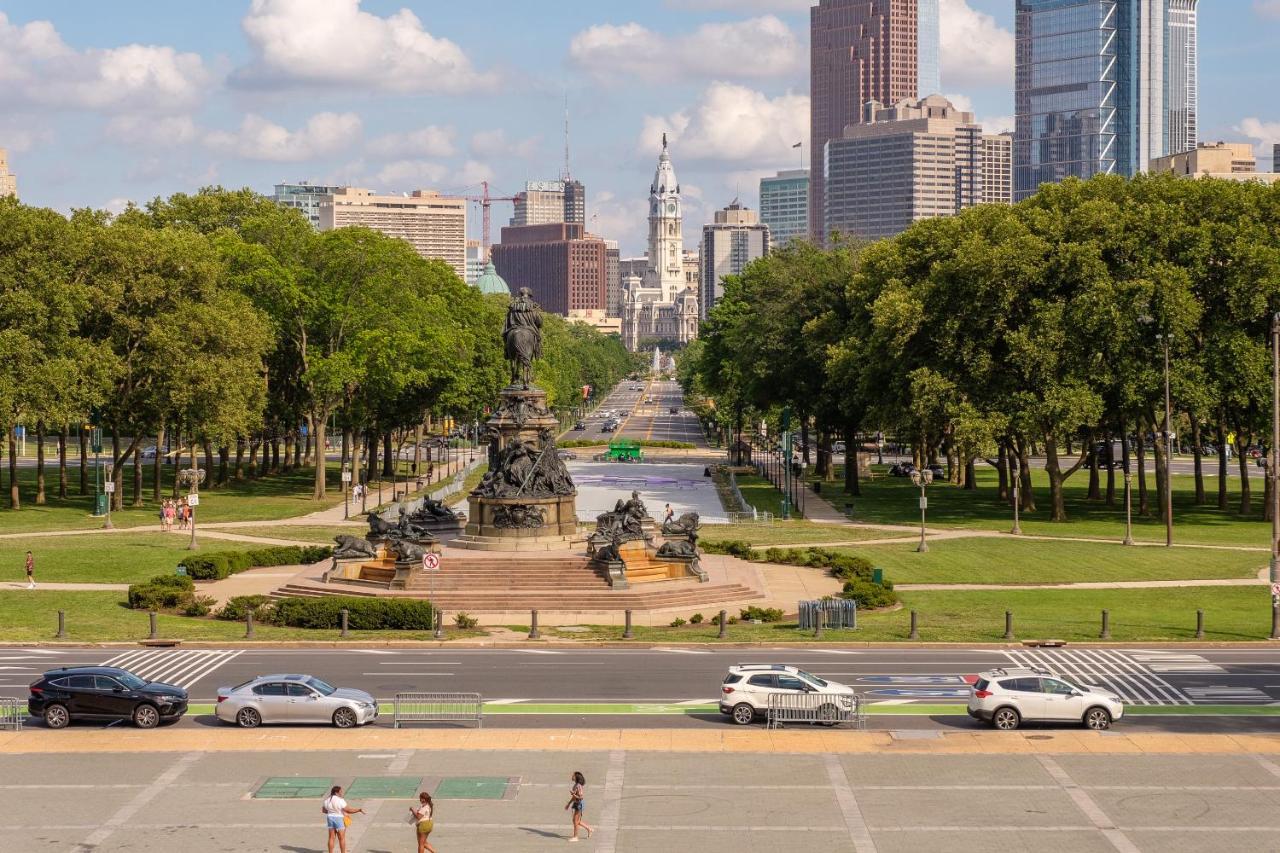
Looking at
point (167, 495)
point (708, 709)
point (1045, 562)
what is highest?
point (167, 495)

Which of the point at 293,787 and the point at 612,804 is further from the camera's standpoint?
the point at 293,787

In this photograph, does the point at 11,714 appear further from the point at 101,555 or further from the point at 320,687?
the point at 101,555

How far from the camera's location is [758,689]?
37.3 metres

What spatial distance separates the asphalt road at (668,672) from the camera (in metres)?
39.1

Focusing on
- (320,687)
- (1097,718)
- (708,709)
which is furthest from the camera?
(708,709)

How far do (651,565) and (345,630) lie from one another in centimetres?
1334

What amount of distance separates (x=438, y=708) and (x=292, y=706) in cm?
342

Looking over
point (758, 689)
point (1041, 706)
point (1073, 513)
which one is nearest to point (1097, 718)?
point (1041, 706)

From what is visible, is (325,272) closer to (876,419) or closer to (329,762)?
(876,419)

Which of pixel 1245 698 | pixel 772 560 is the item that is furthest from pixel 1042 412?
pixel 1245 698

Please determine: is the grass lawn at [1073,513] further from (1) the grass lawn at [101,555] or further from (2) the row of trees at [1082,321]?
(1) the grass lawn at [101,555]

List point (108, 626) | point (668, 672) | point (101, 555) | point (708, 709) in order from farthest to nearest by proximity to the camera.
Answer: point (101, 555), point (108, 626), point (668, 672), point (708, 709)

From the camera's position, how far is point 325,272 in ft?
331

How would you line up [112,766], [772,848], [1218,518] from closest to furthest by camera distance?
[772,848], [112,766], [1218,518]
